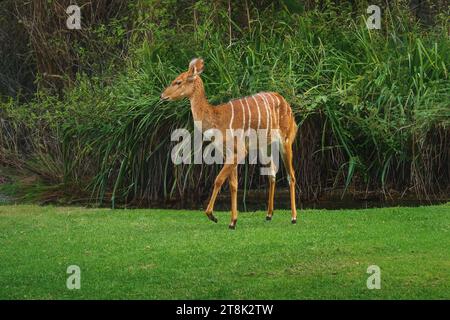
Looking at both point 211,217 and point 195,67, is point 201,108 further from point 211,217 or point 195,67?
point 211,217

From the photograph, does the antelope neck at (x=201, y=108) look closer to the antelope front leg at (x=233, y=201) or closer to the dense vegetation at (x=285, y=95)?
the antelope front leg at (x=233, y=201)

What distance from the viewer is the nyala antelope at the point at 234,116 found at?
10.1 meters

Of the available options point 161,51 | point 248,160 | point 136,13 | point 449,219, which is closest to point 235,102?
point 248,160

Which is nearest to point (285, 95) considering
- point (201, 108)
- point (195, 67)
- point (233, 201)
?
point (201, 108)

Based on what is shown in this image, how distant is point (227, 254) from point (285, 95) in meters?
3.97

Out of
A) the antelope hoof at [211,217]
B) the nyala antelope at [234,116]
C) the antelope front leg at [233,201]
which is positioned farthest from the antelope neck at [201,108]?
the antelope hoof at [211,217]

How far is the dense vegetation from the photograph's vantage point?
477 inches

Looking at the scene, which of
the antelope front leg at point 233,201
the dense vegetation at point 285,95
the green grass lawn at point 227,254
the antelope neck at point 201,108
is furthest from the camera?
the dense vegetation at point 285,95

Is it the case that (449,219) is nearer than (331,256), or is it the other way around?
(331,256)

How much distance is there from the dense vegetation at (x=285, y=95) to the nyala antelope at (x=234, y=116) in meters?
1.26

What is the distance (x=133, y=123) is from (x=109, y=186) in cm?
104

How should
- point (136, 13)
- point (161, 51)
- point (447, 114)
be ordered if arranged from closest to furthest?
point (447, 114) → point (161, 51) → point (136, 13)

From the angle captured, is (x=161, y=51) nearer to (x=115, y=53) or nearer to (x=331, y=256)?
(x=115, y=53)

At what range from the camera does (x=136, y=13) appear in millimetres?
16078
